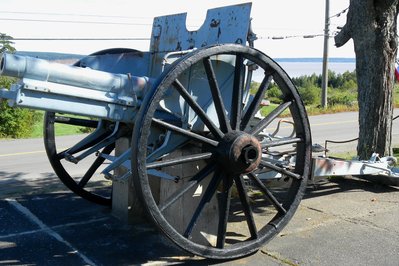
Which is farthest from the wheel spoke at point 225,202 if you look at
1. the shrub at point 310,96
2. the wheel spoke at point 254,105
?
the shrub at point 310,96

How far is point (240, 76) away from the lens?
14.1ft

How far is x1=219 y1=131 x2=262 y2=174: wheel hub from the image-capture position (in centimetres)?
415

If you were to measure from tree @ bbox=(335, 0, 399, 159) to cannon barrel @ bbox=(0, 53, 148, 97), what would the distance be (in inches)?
165

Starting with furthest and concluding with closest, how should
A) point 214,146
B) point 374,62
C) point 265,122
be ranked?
point 374,62, point 265,122, point 214,146

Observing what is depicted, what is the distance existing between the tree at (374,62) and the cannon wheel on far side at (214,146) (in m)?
3.31

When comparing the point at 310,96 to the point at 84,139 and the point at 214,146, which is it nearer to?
the point at 84,139

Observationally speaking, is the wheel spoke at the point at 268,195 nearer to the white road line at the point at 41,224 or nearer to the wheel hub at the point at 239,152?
the wheel hub at the point at 239,152

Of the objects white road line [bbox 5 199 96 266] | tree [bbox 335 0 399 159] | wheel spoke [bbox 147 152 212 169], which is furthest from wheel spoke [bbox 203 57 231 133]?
tree [bbox 335 0 399 159]

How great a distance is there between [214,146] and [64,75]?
1.33 metres

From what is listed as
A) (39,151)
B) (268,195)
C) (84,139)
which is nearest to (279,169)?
(268,195)

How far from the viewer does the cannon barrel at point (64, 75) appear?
3.75 metres

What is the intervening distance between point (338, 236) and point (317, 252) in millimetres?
555

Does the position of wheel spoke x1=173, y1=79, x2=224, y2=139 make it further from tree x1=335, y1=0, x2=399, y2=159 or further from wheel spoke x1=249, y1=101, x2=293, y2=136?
tree x1=335, y1=0, x2=399, y2=159

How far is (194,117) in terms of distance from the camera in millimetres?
4613
